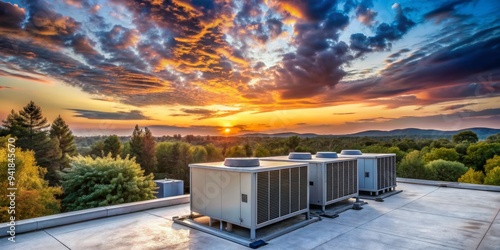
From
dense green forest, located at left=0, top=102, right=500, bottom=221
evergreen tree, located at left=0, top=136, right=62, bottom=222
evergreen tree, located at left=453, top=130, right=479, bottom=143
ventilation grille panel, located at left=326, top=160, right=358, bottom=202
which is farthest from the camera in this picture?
evergreen tree, located at left=453, top=130, right=479, bottom=143

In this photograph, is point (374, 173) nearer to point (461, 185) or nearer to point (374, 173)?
point (374, 173)

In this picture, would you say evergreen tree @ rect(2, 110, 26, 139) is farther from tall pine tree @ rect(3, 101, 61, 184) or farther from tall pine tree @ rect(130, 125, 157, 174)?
tall pine tree @ rect(130, 125, 157, 174)

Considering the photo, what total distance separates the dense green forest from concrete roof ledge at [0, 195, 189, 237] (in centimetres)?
425

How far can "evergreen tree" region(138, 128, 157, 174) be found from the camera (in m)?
46.4

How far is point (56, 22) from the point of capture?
16891 mm

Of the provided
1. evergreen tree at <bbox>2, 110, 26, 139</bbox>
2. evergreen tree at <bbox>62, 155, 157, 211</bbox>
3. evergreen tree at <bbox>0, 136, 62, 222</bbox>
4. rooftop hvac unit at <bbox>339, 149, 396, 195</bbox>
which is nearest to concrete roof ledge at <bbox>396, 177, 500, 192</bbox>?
rooftop hvac unit at <bbox>339, 149, 396, 195</bbox>

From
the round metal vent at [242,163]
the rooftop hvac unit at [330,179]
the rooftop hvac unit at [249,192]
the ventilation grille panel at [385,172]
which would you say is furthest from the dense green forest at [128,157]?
the ventilation grille panel at [385,172]

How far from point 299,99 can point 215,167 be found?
13288mm

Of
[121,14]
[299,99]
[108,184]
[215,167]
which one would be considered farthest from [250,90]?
[215,167]

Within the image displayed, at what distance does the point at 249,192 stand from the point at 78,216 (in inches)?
169

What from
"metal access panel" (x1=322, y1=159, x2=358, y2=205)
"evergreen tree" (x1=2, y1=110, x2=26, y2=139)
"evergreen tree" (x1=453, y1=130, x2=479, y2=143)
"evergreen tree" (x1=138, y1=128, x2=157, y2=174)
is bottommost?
"evergreen tree" (x1=138, y1=128, x2=157, y2=174)

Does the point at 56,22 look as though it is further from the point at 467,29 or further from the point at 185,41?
the point at 467,29

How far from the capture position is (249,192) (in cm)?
546

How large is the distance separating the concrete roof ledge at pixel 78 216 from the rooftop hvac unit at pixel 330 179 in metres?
4.17
